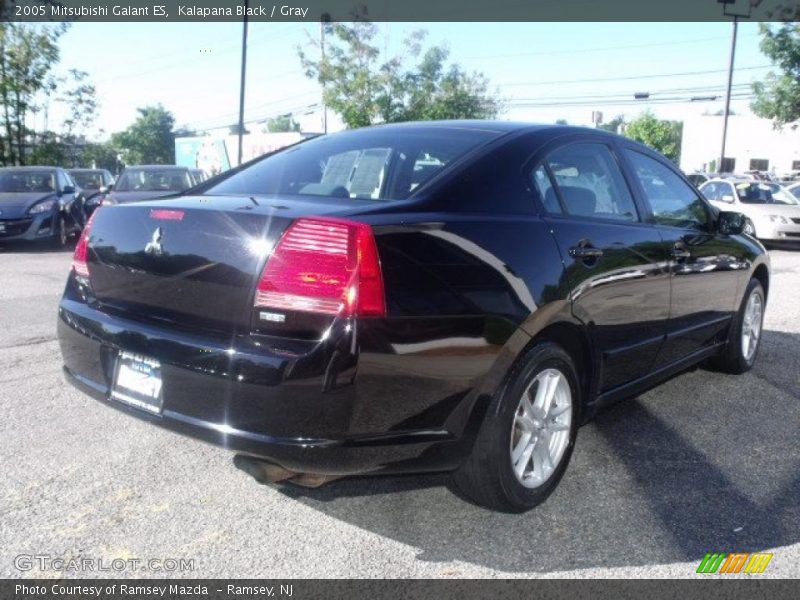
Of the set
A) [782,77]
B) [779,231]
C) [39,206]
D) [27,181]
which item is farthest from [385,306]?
[782,77]

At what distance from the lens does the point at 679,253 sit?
13.0ft

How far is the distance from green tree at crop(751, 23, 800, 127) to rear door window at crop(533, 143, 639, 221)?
23828 millimetres

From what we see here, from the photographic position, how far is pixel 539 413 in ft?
9.80

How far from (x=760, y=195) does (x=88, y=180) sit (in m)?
16.9

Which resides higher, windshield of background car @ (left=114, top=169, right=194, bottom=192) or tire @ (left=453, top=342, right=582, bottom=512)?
windshield of background car @ (left=114, top=169, right=194, bottom=192)

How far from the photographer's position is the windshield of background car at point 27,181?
13047 millimetres

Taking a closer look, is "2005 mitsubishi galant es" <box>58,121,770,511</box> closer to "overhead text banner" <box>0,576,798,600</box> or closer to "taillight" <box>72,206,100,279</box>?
"taillight" <box>72,206,100,279</box>

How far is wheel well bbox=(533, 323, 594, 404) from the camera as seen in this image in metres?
2.99

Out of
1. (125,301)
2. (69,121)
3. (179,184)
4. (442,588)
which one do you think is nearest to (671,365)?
(442,588)

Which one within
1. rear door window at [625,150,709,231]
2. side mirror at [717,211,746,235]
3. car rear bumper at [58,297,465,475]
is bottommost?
car rear bumper at [58,297,465,475]

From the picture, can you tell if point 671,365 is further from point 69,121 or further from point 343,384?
point 69,121

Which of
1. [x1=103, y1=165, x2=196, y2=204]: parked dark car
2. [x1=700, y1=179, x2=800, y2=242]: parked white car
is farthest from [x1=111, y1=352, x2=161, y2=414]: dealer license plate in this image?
[x1=700, y1=179, x2=800, y2=242]: parked white car

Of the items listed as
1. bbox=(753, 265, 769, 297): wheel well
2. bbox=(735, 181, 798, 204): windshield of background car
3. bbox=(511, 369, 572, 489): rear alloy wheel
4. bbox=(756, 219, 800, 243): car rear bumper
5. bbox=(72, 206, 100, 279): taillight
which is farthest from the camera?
bbox=(735, 181, 798, 204): windshield of background car

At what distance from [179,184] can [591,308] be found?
1169cm
